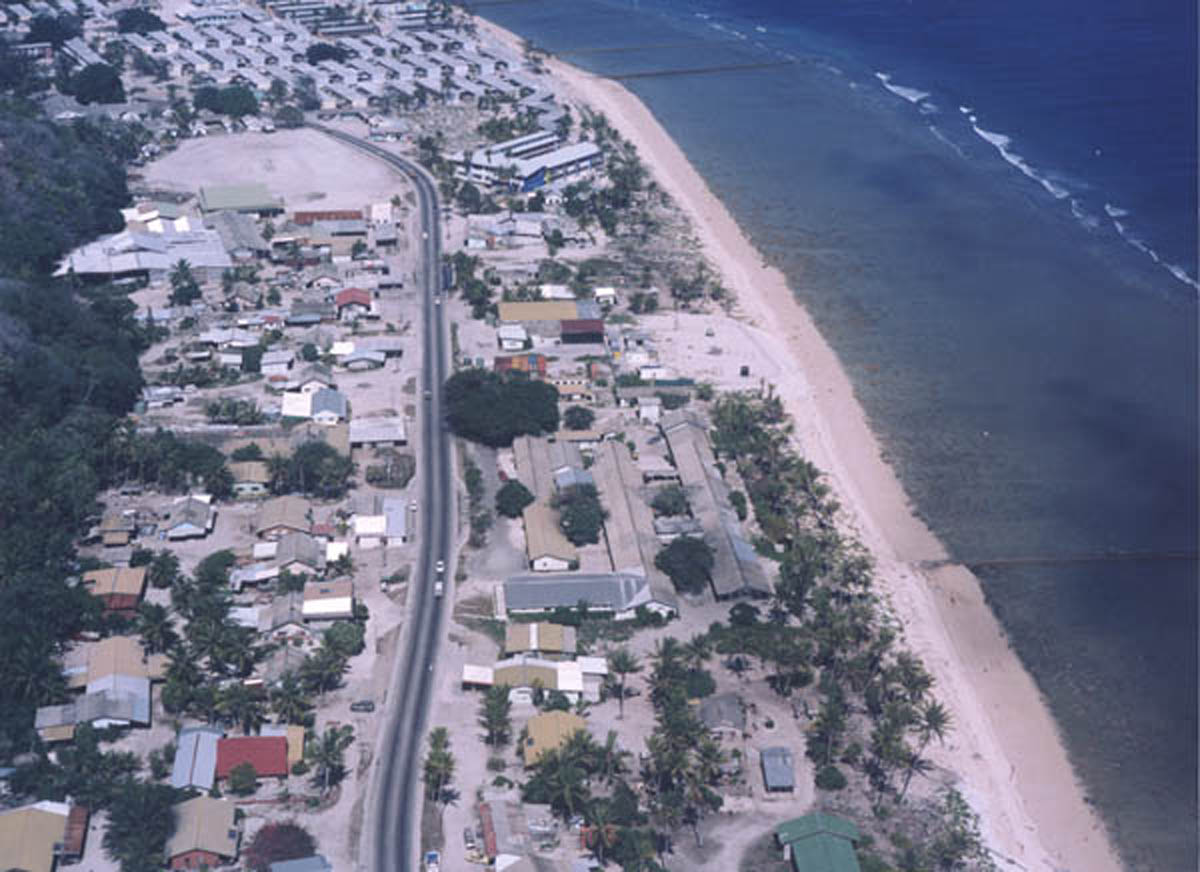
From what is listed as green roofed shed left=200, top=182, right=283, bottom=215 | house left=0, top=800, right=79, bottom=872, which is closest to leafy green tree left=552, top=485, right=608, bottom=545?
house left=0, top=800, right=79, bottom=872

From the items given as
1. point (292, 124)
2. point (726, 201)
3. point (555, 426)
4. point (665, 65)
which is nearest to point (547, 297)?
point (555, 426)

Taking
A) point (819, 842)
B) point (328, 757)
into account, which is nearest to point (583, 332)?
point (328, 757)

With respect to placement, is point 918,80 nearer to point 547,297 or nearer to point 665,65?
point 665,65

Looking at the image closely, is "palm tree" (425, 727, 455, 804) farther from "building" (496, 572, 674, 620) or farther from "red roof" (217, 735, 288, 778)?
"building" (496, 572, 674, 620)

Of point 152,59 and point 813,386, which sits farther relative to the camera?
point 152,59

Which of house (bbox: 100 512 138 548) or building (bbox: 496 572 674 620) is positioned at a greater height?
building (bbox: 496 572 674 620)

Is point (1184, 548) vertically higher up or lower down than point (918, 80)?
lower down

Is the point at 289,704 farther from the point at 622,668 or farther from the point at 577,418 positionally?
the point at 577,418
